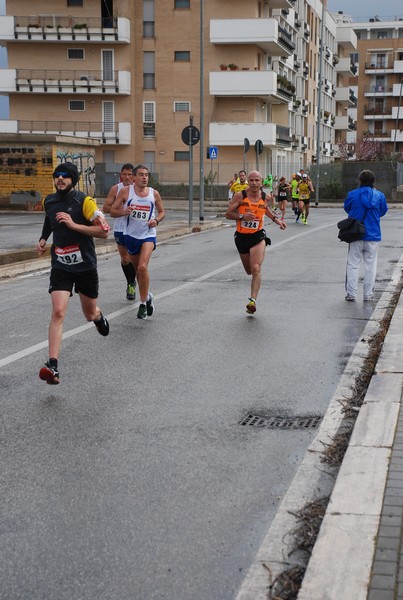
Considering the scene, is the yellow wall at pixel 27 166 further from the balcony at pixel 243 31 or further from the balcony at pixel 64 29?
the balcony at pixel 243 31

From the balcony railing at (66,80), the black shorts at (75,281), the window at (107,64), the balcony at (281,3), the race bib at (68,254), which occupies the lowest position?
the black shorts at (75,281)

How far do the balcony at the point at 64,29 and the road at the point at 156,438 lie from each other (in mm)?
47974

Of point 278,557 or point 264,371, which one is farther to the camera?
point 264,371

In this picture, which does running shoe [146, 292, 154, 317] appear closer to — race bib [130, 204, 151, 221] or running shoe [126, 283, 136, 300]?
race bib [130, 204, 151, 221]

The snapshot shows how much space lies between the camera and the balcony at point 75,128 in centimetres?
5916

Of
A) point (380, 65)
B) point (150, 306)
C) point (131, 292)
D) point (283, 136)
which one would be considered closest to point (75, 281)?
point (150, 306)

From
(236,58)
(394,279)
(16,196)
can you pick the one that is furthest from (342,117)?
(394,279)

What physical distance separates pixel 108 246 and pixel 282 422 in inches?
568

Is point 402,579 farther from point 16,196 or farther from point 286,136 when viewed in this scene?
point 286,136

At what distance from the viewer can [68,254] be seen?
7.84 m

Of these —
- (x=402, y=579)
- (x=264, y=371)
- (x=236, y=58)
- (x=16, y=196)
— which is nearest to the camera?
(x=402, y=579)

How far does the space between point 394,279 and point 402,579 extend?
11567mm

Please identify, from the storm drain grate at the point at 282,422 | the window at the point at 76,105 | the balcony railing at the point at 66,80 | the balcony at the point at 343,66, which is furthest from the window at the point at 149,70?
the storm drain grate at the point at 282,422

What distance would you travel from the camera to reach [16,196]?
119 feet
